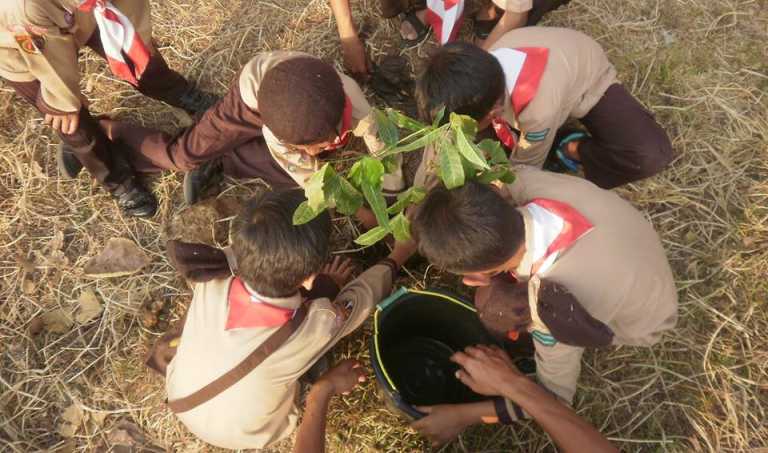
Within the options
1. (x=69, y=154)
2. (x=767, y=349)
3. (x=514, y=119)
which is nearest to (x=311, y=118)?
(x=514, y=119)

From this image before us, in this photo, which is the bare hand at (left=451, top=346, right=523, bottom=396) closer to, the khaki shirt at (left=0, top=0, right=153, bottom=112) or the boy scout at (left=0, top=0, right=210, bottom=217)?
the boy scout at (left=0, top=0, right=210, bottom=217)

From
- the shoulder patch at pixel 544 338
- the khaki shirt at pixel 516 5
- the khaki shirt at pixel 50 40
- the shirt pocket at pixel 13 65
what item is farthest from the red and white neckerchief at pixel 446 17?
the shirt pocket at pixel 13 65

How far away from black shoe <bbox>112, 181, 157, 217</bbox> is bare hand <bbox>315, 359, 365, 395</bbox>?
1336 millimetres

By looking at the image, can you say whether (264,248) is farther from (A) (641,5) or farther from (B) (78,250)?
(A) (641,5)

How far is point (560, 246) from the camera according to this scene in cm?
161

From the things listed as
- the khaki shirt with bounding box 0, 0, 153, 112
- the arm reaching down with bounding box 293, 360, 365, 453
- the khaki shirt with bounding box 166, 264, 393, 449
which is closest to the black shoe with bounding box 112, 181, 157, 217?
the khaki shirt with bounding box 0, 0, 153, 112

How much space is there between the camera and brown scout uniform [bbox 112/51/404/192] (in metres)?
2.17

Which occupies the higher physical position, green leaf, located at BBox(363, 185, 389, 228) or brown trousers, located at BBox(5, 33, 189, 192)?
green leaf, located at BBox(363, 185, 389, 228)

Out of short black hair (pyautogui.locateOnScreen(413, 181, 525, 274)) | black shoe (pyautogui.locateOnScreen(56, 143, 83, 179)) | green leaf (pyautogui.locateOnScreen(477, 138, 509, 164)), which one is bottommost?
black shoe (pyautogui.locateOnScreen(56, 143, 83, 179))

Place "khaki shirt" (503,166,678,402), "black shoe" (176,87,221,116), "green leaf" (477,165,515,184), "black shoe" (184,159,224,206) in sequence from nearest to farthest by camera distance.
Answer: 1. "green leaf" (477,165,515,184)
2. "khaki shirt" (503,166,678,402)
3. "black shoe" (184,159,224,206)
4. "black shoe" (176,87,221,116)

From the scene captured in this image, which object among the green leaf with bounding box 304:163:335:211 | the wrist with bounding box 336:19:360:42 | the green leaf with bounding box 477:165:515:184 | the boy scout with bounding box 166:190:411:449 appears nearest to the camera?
the green leaf with bounding box 304:163:335:211

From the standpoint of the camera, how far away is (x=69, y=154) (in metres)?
2.70

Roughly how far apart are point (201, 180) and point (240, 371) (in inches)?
50.0

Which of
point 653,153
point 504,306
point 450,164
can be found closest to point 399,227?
point 450,164
